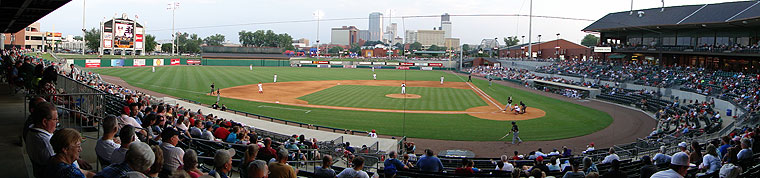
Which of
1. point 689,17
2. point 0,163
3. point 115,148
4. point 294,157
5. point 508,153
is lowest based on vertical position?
point 508,153

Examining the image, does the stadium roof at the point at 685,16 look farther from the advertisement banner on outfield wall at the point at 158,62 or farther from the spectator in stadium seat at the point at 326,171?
the advertisement banner on outfield wall at the point at 158,62

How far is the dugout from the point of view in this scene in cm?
3990

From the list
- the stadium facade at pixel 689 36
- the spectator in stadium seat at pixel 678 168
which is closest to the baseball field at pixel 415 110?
the spectator in stadium seat at pixel 678 168

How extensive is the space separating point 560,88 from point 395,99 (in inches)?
737

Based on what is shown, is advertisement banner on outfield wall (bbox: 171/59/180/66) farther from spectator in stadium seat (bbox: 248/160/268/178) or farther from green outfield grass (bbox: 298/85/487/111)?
spectator in stadium seat (bbox: 248/160/268/178)

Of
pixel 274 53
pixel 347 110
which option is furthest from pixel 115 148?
pixel 274 53

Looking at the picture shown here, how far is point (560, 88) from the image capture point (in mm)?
45156

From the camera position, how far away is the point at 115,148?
4996mm

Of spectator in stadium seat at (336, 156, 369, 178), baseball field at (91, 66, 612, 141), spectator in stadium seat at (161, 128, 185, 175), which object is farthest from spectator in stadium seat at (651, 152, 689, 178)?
baseball field at (91, 66, 612, 141)

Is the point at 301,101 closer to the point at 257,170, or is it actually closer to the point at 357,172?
the point at 357,172

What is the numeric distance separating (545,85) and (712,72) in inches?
577

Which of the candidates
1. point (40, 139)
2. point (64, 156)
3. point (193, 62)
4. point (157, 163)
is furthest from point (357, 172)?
point (193, 62)

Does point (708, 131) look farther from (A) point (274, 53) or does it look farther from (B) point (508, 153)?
(A) point (274, 53)

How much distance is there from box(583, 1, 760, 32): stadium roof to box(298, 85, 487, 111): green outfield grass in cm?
2041
